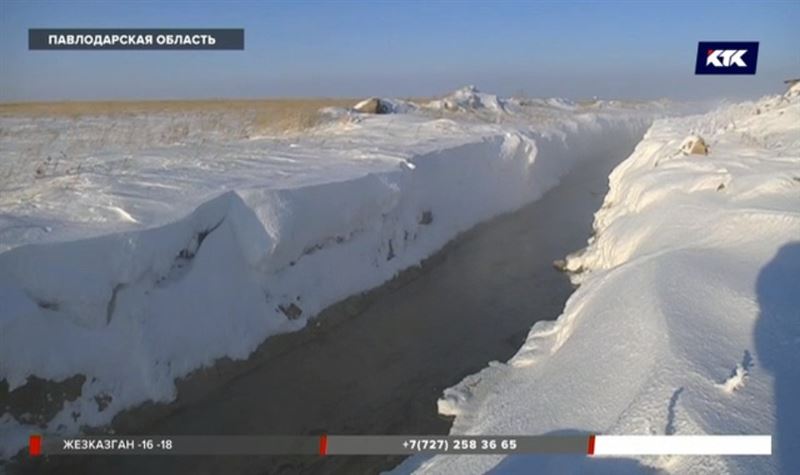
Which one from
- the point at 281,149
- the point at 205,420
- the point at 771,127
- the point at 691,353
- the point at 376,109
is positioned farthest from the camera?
the point at 376,109

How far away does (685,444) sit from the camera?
3154 mm

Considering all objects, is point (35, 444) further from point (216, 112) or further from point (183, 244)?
point (216, 112)

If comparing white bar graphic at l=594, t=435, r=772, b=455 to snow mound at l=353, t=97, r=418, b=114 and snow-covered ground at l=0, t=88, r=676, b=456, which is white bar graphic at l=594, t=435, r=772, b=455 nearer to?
snow-covered ground at l=0, t=88, r=676, b=456

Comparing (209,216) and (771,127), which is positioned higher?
(771,127)

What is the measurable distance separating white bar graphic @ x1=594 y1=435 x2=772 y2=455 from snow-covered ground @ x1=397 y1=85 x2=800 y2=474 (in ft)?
0.15

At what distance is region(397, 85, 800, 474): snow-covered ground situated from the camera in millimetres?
3357

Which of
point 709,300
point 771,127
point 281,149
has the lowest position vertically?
point 709,300

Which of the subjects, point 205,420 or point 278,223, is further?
point 278,223

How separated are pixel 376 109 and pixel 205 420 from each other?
18.4 metres

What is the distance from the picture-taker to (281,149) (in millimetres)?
11570

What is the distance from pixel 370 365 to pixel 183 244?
7.75 feet

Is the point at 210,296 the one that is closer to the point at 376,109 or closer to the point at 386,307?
the point at 386,307

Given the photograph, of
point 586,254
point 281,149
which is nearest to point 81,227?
point 281,149

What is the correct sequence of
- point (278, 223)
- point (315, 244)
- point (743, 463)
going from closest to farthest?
point (743, 463)
point (278, 223)
point (315, 244)
